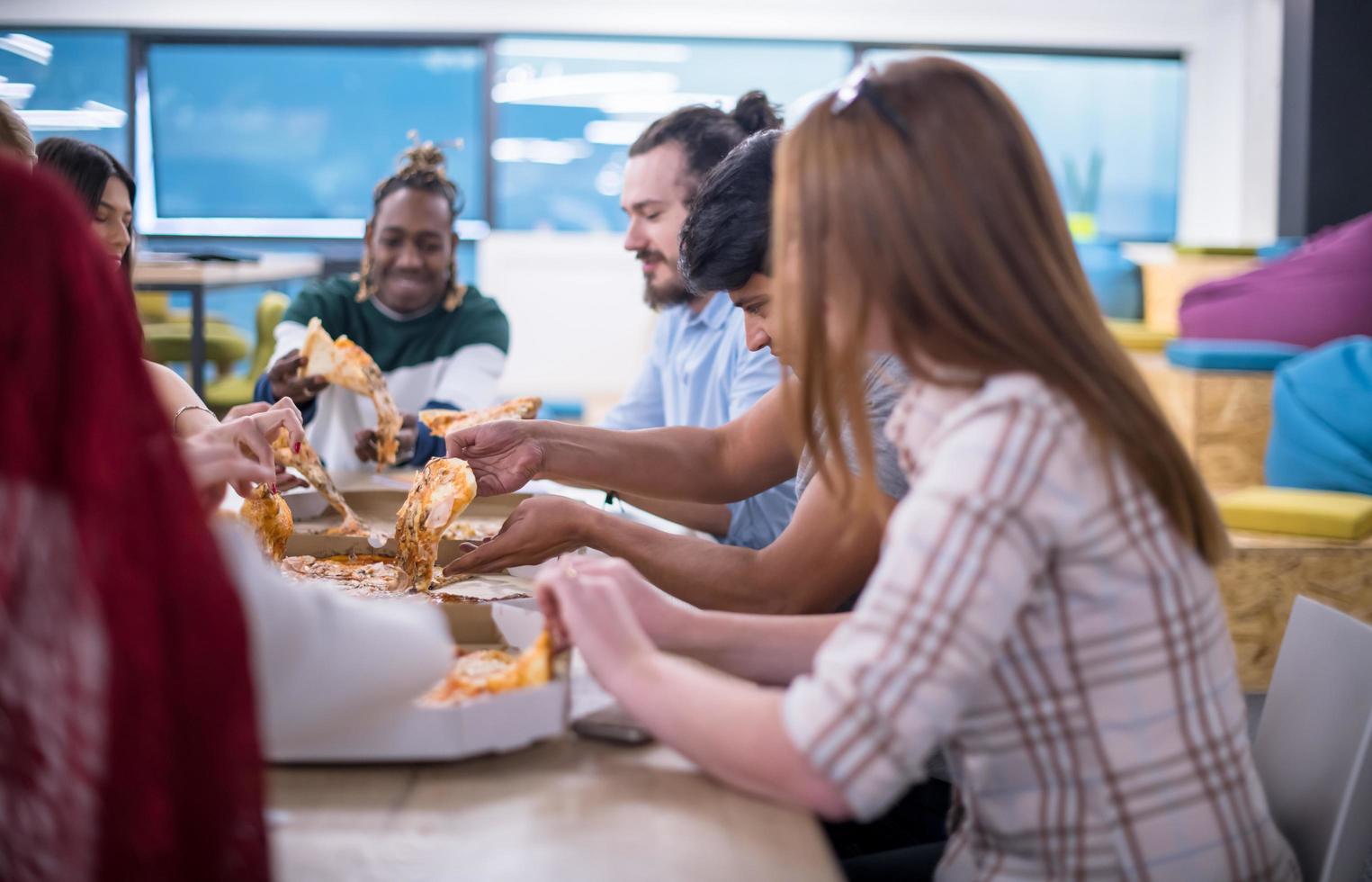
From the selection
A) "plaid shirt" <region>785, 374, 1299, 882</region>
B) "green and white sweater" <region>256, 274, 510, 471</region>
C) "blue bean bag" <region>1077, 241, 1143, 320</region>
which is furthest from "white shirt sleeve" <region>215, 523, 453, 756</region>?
"blue bean bag" <region>1077, 241, 1143, 320</region>

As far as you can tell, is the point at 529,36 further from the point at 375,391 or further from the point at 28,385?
the point at 28,385

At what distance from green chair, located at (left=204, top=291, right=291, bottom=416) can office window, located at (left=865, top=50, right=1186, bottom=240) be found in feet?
14.1

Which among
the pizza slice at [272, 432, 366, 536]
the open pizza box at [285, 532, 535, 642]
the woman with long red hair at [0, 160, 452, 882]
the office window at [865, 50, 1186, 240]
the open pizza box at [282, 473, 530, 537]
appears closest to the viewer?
the woman with long red hair at [0, 160, 452, 882]

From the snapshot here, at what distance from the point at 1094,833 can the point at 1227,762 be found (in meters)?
0.13

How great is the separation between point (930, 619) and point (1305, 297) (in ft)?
14.9

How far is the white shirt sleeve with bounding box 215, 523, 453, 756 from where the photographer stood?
806 millimetres

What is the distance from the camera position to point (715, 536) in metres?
2.39

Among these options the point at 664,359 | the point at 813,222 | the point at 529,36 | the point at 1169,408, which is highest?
the point at 529,36

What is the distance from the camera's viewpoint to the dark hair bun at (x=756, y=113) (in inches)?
105

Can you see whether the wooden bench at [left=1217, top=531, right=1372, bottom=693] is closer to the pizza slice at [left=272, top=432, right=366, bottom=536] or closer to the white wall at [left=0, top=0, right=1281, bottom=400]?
the pizza slice at [left=272, top=432, right=366, bottom=536]

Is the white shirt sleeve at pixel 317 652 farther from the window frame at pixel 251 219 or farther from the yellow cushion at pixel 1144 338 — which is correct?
the window frame at pixel 251 219

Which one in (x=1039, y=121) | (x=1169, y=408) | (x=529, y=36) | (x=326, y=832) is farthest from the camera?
(x=1039, y=121)

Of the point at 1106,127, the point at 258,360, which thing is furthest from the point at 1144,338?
the point at 258,360

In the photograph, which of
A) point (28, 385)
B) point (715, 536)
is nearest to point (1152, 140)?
point (715, 536)
